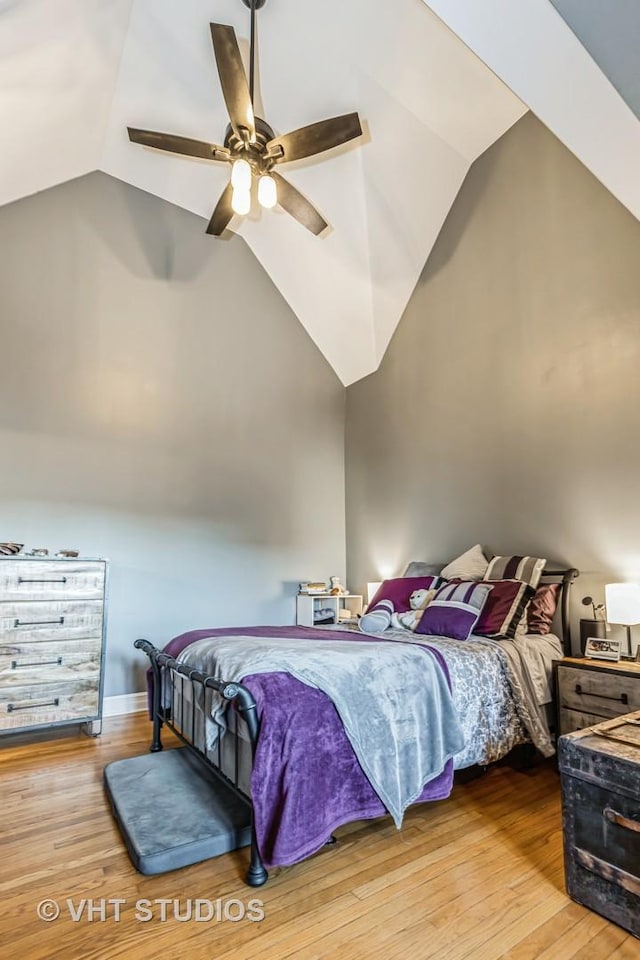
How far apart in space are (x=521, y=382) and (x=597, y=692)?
2091 mm

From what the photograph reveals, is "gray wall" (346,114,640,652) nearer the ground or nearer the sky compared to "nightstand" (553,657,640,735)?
nearer the sky

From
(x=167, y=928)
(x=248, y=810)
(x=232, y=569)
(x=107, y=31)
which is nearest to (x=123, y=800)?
(x=248, y=810)

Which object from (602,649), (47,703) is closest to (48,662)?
(47,703)

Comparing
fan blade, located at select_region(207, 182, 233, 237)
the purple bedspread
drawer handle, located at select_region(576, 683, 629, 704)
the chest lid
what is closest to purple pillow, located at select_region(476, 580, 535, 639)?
drawer handle, located at select_region(576, 683, 629, 704)

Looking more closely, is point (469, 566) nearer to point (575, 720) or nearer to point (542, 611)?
point (542, 611)

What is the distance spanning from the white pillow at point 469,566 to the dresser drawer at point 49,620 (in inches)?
97.3

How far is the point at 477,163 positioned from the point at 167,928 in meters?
4.98

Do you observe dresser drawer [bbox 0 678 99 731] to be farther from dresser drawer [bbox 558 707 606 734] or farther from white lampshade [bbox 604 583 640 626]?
white lampshade [bbox 604 583 640 626]

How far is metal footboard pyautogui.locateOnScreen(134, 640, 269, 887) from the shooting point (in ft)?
5.62

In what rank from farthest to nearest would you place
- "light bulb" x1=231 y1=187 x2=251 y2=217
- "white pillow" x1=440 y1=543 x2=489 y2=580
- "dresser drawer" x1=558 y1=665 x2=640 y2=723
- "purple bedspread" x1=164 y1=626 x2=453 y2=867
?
"white pillow" x1=440 y1=543 x2=489 y2=580, "light bulb" x1=231 y1=187 x2=251 y2=217, "dresser drawer" x1=558 y1=665 x2=640 y2=723, "purple bedspread" x1=164 y1=626 x2=453 y2=867

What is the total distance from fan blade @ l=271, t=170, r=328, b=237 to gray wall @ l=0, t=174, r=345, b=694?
1.66m

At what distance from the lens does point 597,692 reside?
96.4 inches

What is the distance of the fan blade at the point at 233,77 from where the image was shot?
2.34 metres

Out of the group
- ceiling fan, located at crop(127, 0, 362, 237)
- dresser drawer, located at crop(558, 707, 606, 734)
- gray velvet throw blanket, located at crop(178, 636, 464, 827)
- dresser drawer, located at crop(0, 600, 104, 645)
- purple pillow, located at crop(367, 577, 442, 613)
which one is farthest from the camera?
purple pillow, located at crop(367, 577, 442, 613)
